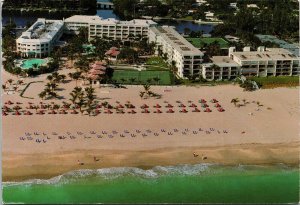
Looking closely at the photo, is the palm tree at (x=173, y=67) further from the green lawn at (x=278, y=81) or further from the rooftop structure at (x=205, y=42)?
the rooftop structure at (x=205, y=42)

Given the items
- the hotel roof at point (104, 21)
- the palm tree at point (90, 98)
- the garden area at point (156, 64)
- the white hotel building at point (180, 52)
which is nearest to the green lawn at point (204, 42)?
the white hotel building at point (180, 52)

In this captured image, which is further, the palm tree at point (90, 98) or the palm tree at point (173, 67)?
the palm tree at point (173, 67)

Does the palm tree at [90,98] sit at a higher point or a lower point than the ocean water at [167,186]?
higher

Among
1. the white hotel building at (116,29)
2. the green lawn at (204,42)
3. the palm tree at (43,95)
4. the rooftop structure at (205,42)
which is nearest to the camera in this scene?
the palm tree at (43,95)

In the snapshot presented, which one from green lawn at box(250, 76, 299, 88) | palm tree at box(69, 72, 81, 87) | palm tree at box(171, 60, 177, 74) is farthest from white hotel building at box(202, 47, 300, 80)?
palm tree at box(69, 72, 81, 87)

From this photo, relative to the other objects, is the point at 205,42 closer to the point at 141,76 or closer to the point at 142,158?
the point at 141,76

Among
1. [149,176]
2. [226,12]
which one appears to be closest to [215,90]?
[149,176]

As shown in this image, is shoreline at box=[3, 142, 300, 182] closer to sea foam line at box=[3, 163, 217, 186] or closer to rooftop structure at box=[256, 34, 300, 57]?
sea foam line at box=[3, 163, 217, 186]
